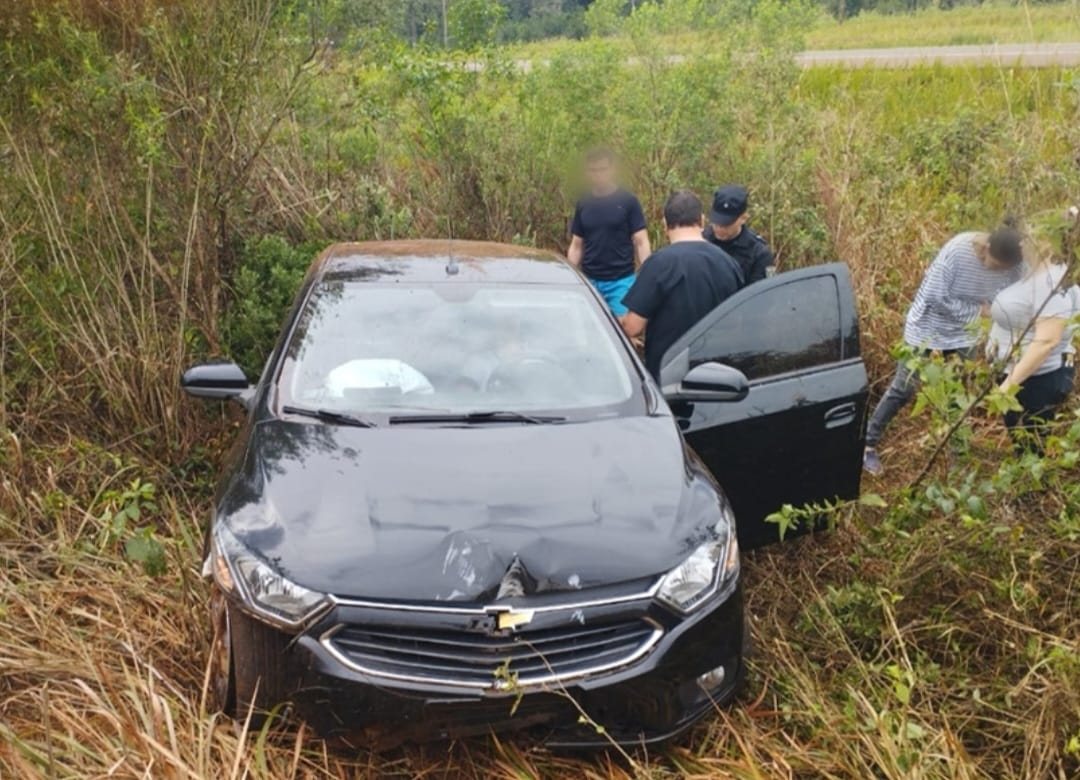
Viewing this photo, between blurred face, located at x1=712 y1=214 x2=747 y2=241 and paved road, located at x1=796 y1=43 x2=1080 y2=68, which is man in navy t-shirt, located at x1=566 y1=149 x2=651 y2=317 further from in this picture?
paved road, located at x1=796 y1=43 x2=1080 y2=68

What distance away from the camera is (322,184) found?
7.29 m

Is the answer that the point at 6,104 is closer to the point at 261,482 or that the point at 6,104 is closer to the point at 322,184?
the point at 322,184

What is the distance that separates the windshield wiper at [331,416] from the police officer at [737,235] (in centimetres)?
295

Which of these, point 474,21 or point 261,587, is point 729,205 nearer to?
point 474,21

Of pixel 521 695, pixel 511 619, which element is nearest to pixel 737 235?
pixel 511 619

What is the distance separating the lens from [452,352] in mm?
3938

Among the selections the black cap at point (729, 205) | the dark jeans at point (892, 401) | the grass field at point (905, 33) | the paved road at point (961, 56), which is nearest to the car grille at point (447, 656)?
the dark jeans at point (892, 401)

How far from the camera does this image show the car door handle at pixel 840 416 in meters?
4.30

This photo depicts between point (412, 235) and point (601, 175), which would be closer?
point (601, 175)

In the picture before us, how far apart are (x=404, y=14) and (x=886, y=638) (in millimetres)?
5914

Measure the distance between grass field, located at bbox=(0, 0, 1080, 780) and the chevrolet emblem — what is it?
0.44 meters

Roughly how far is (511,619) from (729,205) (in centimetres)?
353

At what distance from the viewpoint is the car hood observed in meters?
2.83

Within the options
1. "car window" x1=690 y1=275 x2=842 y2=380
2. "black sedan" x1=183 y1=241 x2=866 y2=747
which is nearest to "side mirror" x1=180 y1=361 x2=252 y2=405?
"black sedan" x1=183 y1=241 x2=866 y2=747
